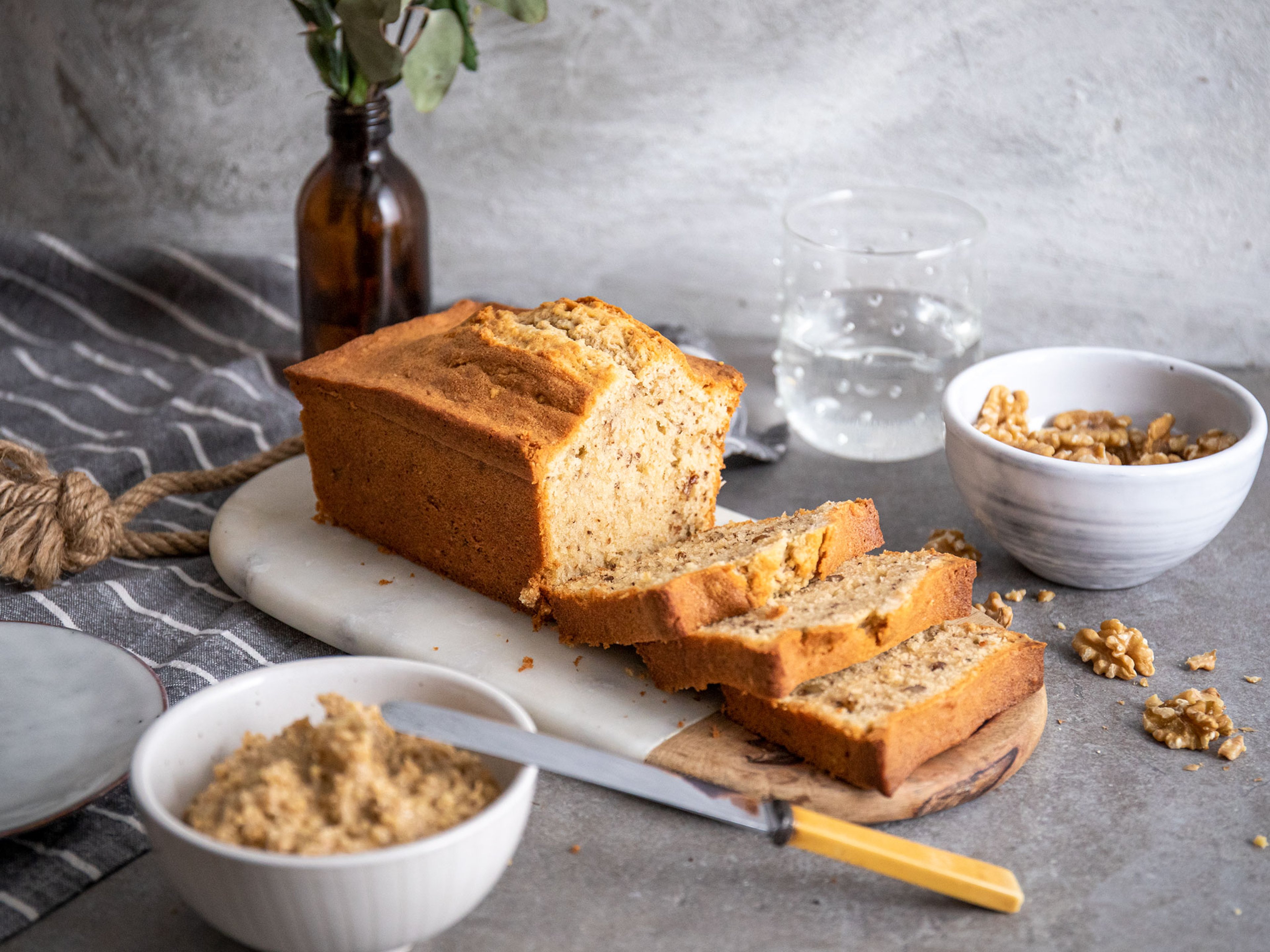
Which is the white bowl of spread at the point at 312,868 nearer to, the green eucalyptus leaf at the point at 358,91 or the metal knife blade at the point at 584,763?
the metal knife blade at the point at 584,763

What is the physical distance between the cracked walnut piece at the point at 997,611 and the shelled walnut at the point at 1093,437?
369 millimetres

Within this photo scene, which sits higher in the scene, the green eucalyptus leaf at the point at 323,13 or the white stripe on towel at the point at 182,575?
the green eucalyptus leaf at the point at 323,13

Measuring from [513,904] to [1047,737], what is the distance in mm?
1122

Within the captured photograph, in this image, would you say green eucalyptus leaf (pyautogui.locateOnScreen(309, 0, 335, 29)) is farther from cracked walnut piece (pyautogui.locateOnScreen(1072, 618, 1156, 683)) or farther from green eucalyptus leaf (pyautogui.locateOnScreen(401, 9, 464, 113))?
cracked walnut piece (pyautogui.locateOnScreen(1072, 618, 1156, 683))

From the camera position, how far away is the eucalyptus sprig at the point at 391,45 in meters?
3.14

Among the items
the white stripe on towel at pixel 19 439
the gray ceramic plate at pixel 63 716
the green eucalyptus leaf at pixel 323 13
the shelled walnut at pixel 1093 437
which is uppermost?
the green eucalyptus leaf at pixel 323 13

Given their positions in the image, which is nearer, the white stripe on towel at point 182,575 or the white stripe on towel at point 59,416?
the white stripe on towel at point 182,575

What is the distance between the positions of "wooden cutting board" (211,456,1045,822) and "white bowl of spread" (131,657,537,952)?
1.49 ft

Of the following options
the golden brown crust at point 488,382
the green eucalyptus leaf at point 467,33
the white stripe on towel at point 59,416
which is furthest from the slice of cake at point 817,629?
the white stripe on towel at point 59,416

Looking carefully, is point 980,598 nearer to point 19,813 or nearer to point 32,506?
point 19,813

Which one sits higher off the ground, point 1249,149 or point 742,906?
point 1249,149

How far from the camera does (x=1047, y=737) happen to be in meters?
2.40

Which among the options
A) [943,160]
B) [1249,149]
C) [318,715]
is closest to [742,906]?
[318,715]

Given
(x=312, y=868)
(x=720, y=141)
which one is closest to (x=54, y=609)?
(x=312, y=868)
